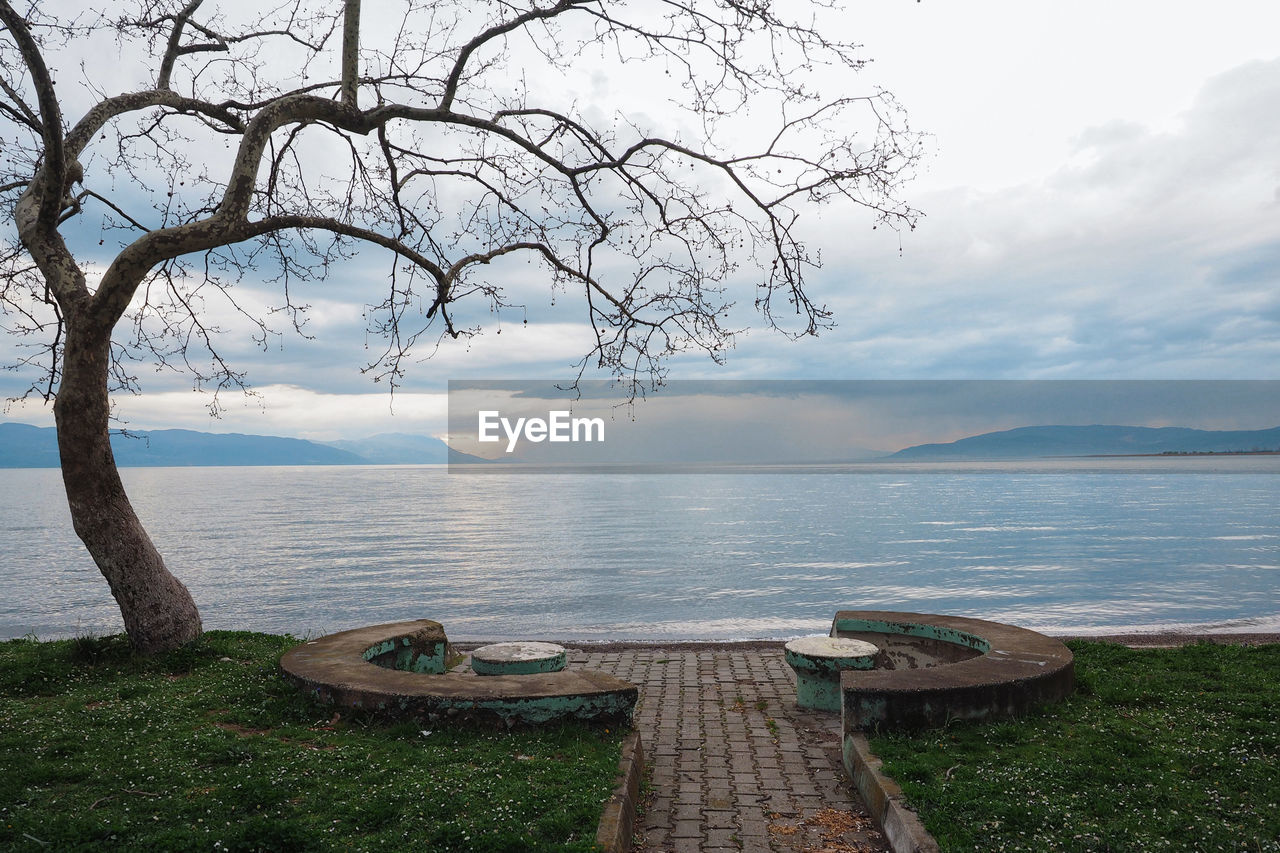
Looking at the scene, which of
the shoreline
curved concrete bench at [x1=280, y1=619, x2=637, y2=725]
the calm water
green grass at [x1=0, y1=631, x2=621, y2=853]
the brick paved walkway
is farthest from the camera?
the calm water

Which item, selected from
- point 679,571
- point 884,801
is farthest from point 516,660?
point 679,571

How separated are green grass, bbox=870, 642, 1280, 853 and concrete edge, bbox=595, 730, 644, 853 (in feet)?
6.29

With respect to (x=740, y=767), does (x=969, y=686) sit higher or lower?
higher

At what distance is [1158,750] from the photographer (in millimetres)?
6090

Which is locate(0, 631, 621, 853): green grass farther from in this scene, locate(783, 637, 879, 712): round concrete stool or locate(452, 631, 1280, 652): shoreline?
locate(452, 631, 1280, 652): shoreline

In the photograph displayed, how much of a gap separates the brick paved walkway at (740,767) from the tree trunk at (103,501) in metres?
5.67

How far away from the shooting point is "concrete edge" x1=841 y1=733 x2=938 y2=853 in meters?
4.94

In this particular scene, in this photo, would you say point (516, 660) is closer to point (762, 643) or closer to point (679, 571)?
point (762, 643)

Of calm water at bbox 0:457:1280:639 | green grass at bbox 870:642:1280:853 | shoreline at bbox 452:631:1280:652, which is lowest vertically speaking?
calm water at bbox 0:457:1280:639

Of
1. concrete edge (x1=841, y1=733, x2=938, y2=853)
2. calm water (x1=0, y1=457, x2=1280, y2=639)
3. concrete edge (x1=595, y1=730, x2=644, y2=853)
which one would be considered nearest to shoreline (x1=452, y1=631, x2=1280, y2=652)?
calm water (x1=0, y1=457, x2=1280, y2=639)

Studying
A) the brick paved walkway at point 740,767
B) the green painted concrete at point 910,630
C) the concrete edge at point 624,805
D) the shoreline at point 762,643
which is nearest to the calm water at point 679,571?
the shoreline at point 762,643

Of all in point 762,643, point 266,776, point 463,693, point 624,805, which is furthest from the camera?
point 762,643

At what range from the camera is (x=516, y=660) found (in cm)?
866

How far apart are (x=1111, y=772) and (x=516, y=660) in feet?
18.4
